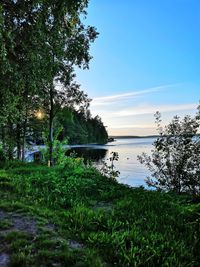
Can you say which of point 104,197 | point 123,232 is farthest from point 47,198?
point 123,232

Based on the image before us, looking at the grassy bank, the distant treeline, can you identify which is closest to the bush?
the grassy bank

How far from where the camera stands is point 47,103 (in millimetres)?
22703

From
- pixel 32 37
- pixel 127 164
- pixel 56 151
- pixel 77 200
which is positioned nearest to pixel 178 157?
pixel 77 200

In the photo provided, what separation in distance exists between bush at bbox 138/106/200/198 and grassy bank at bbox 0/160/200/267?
3000mm

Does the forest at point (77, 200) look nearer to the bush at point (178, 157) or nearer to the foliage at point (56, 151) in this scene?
the bush at point (178, 157)

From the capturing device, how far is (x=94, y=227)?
6.24m

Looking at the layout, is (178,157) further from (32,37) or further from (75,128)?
(75,128)

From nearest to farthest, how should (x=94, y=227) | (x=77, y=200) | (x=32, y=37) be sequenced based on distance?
(x=94, y=227) < (x=77, y=200) < (x=32, y=37)

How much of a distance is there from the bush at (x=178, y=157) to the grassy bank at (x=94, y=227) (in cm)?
300

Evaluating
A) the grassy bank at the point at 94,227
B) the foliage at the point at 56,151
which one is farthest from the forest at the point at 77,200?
the foliage at the point at 56,151

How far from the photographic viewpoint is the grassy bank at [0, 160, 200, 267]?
16.0ft

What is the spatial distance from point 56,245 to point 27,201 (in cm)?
322

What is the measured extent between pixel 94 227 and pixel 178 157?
706 centimetres

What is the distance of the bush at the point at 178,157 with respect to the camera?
12133 mm
